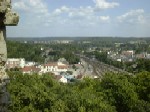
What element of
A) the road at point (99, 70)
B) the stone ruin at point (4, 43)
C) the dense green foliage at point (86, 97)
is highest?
the stone ruin at point (4, 43)

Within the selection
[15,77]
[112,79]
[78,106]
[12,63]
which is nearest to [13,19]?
[78,106]

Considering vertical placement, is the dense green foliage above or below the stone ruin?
below

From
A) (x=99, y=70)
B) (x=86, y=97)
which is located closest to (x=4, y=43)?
(x=86, y=97)

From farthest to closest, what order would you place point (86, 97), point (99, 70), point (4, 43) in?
1. point (99, 70)
2. point (86, 97)
3. point (4, 43)

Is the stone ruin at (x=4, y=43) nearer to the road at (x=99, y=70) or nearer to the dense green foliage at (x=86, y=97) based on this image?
the dense green foliage at (x=86, y=97)

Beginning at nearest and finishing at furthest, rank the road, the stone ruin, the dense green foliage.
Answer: the stone ruin, the dense green foliage, the road

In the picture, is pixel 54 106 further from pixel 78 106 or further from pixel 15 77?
pixel 15 77

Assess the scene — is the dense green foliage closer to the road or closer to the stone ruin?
the stone ruin

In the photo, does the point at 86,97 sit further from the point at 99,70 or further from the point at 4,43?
the point at 99,70

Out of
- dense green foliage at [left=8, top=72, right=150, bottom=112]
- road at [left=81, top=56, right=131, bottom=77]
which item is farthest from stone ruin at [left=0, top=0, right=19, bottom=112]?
road at [left=81, top=56, right=131, bottom=77]

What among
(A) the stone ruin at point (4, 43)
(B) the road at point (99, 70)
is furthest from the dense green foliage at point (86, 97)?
(B) the road at point (99, 70)
